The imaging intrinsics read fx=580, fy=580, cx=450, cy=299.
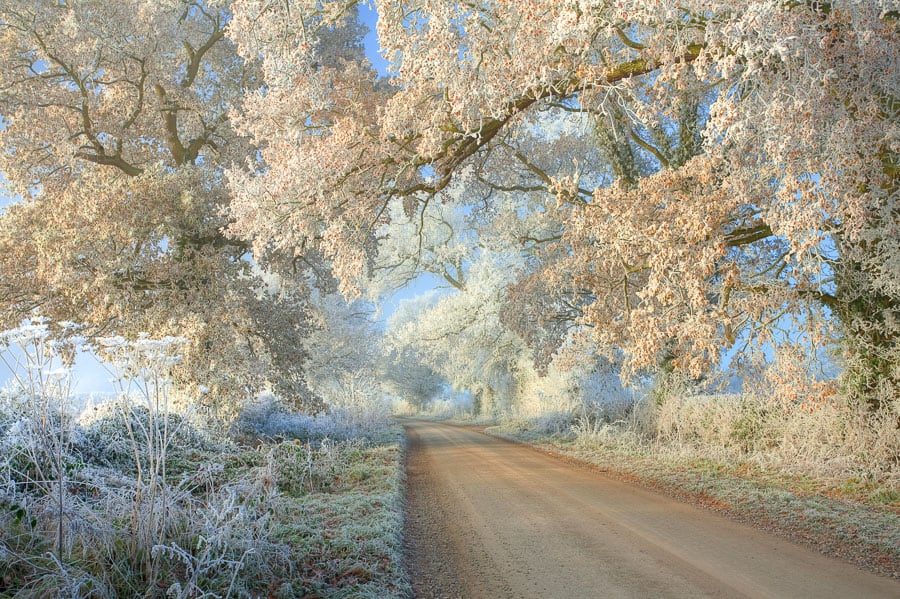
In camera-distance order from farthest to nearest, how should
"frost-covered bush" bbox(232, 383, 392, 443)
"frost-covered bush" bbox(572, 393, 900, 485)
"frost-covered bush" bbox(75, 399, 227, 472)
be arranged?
"frost-covered bush" bbox(232, 383, 392, 443) < "frost-covered bush" bbox(572, 393, 900, 485) < "frost-covered bush" bbox(75, 399, 227, 472)

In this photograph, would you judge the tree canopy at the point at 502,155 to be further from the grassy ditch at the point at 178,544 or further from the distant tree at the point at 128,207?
the grassy ditch at the point at 178,544

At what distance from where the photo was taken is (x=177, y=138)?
1642 cm

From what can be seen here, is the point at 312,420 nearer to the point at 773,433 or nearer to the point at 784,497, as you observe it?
the point at 773,433

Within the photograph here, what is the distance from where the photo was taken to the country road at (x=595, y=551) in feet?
15.4

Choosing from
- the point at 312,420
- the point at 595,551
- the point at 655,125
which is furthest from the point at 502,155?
the point at 595,551

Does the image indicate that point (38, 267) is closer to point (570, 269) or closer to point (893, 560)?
point (570, 269)

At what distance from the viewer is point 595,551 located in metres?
5.63

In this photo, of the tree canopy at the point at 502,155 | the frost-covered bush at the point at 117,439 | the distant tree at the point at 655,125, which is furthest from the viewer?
the frost-covered bush at the point at 117,439

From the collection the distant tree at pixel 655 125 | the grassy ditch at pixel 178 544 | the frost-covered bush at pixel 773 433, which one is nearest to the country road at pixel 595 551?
the grassy ditch at pixel 178 544

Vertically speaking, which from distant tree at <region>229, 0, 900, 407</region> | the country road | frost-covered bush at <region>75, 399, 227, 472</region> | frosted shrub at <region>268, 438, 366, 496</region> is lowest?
the country road

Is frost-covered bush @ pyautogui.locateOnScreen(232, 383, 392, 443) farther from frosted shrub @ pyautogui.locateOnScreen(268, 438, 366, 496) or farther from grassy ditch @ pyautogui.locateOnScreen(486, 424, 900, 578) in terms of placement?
grassy ditch @ pyautogui.locateOnScreen(486, 424, 900, 578)

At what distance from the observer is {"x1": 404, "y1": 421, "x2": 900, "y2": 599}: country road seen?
15.4ft

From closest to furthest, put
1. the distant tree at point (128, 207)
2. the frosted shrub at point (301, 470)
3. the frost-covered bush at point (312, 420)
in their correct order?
the frosted shrub at point (301, 470) → the distant tree at point (128, 207) → the frost-covered bush at point (312, 420)

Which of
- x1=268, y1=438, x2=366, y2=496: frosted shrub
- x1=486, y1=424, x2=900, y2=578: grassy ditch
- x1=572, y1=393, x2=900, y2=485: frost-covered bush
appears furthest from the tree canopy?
x1=268, y1=438, x2=366, y2=496: frosted shrub
